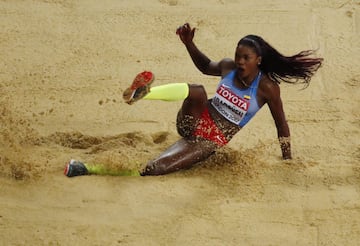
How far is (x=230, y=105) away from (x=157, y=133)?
0.83m

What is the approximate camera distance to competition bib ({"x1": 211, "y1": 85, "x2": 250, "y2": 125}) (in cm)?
505

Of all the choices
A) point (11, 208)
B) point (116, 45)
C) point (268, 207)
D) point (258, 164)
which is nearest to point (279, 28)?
point (116, 45)

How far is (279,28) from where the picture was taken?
22.9ft

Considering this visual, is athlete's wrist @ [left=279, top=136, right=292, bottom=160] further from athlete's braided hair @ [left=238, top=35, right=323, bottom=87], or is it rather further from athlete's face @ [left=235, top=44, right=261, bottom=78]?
athlete's face @ [left=235, top=44, right=261, bottom=78]

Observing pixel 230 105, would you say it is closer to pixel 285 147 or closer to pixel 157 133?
pixel 285 147

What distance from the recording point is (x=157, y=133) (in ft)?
18.7

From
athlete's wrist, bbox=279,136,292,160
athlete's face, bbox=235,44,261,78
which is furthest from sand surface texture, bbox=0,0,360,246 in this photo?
athlete's face, bbox=235,44,261,78

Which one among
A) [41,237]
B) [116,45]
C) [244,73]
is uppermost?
[244,73]

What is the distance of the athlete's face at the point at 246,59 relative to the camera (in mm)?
4848

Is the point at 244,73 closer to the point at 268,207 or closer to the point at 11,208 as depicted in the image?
the point at 268,207

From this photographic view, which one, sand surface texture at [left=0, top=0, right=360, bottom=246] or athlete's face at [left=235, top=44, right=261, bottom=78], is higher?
athlete's face at [left=235, top=44, right=261, bottom=78]

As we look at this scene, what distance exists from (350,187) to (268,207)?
63 cm

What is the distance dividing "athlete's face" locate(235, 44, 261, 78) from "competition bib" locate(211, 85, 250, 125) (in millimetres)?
201

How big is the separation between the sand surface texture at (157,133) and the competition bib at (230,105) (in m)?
0.33
